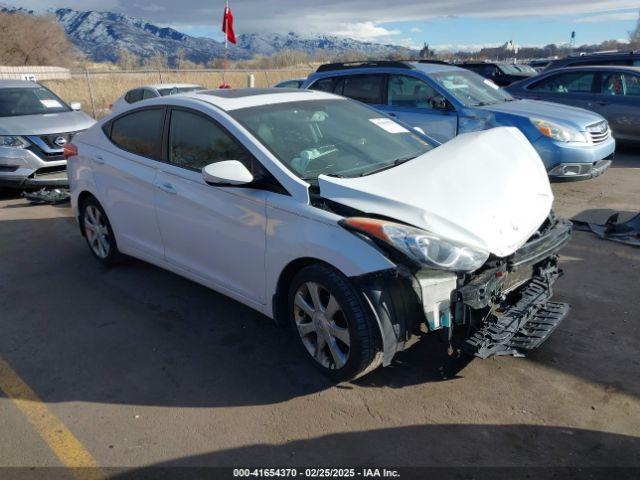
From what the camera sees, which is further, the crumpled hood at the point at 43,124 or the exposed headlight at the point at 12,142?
the crumpled hood at the point at 43,124

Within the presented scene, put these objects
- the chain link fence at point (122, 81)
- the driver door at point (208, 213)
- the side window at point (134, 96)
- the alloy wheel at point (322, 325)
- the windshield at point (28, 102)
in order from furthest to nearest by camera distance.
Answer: the chain link fence at point (122, 81), the side window at point (134, 96), the windshield at point (28, 102), the driver door at point (208, 213), the alloy wheel at point (322, 325)

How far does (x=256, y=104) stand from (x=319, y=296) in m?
1.63

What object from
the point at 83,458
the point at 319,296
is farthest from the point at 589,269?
the point at 83,458

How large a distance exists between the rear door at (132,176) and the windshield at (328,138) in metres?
1.00

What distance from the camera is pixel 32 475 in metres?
2.62

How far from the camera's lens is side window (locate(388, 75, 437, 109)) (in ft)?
25.3

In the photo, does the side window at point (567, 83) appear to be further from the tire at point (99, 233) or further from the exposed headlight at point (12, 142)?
the exposed headlight at point (12, 142)

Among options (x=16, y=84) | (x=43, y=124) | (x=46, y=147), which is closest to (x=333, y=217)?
(x=46, y=147)

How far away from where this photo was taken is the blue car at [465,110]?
712 centimetres

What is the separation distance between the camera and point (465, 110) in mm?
7344

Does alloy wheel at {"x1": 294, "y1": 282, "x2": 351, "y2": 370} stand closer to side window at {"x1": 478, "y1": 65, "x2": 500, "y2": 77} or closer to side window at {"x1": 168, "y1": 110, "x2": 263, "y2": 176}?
side window at {"x1": 168, "y1": 110, "x2": 263, "y2": 176}

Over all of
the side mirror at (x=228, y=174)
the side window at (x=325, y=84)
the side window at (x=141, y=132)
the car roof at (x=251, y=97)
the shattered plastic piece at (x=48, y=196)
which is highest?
the side window at (x=325, y=84)

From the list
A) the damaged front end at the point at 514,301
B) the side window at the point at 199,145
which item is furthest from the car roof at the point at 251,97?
the damaged front end at the point at 514,301

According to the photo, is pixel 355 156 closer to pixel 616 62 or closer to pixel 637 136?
pixel 637 136
